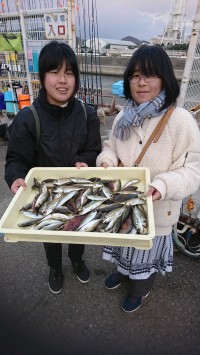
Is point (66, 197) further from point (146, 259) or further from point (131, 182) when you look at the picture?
point (146, 259)

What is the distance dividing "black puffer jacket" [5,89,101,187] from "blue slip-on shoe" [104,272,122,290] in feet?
4.57

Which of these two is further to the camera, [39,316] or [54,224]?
[39,316]

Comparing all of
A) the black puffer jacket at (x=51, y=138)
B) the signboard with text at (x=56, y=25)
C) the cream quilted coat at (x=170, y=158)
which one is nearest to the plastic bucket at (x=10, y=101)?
the signboard with text at (x=56, y=25)

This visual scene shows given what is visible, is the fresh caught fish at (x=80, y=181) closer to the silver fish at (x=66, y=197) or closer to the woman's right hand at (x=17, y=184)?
the silver fish at (x=66, y=197)

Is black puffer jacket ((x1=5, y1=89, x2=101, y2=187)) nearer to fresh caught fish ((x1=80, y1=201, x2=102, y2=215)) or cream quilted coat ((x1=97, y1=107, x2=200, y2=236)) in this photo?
cream quilted coat ((x1=97, y1=107, x2=200, y2=236))

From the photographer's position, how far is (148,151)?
6.70 feet

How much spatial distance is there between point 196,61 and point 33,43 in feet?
17.4

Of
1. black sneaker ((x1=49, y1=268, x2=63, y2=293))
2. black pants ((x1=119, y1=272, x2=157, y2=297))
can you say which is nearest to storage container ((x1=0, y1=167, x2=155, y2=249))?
black pants ((x1=119, y1=272, x2=157, y2=297))

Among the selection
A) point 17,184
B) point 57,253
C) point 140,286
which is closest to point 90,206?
point 17,184

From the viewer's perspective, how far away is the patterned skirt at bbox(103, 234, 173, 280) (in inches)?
92.7

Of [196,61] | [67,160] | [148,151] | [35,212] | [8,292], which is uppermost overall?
[196,61]

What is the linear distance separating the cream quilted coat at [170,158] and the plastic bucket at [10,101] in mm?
5673

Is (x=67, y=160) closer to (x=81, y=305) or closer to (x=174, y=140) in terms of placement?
(x=174, y=140)

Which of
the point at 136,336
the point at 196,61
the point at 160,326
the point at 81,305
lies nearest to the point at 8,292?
the point at 81,305
